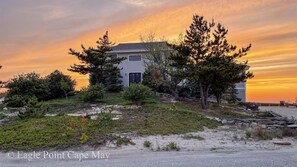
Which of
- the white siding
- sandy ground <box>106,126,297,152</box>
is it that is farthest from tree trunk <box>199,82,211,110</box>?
the white siding

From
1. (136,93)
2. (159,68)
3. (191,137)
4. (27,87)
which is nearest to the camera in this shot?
(191,137)

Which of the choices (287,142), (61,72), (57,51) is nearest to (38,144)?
(287,142)

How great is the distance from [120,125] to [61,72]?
14.3m

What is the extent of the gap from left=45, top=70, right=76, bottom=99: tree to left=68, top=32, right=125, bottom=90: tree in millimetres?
1831

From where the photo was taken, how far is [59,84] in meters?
23.6

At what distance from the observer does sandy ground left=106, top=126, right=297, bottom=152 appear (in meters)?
9.42

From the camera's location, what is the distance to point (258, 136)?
36.4ft

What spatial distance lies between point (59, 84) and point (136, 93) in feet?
28.7

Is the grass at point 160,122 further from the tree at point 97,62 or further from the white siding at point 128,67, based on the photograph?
the white siding at point 128,67

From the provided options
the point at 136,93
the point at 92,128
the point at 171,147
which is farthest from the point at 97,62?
the point at 171,147

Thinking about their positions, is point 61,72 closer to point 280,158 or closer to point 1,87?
point 1,87

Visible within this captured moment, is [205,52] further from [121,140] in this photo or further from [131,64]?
[131,64]

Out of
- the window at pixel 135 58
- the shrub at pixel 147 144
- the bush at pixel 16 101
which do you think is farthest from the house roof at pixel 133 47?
the shrub at pixel 147 144

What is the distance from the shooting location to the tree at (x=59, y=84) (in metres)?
22.9
